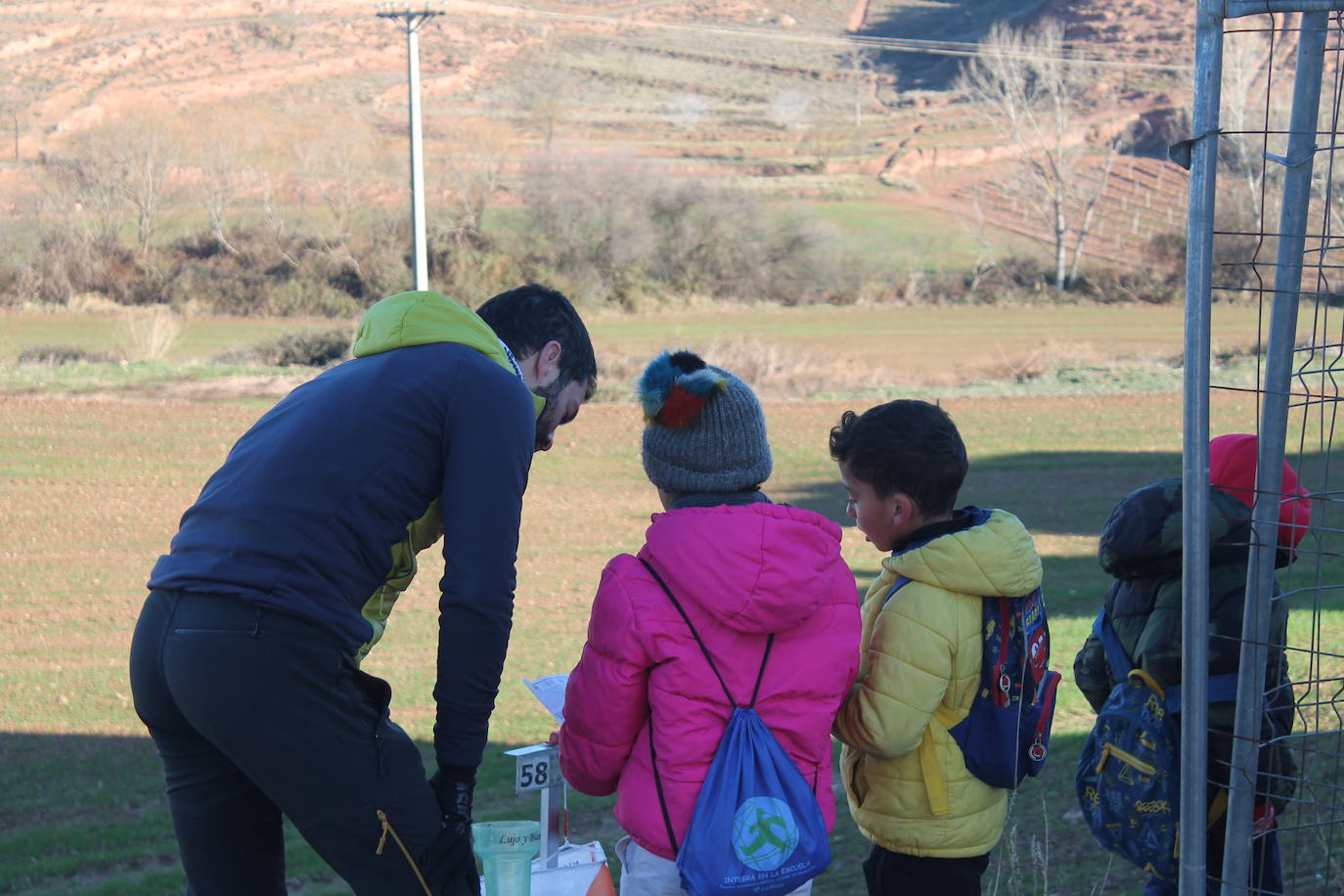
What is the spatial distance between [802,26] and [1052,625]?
110 meters

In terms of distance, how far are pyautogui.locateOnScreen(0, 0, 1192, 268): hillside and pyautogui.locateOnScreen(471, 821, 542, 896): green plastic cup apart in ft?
181

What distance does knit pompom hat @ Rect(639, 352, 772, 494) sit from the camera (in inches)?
105

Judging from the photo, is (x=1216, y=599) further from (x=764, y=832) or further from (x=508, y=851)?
(x=508, y=851)

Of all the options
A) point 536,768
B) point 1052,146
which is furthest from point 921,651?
point 1052,146

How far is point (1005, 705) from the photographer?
9.32ft

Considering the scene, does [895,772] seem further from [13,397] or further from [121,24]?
[121,24]

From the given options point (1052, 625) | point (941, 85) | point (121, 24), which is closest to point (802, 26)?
point (941, 85)

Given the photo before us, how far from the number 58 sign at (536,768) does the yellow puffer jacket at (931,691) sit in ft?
2.05

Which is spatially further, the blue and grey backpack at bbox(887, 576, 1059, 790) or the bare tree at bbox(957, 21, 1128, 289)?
the bare tree at bbox(957, 21, 1128, 289)

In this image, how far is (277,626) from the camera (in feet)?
7.64

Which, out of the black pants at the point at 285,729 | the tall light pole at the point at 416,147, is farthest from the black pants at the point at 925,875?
the tall light pole at the point at 416,147

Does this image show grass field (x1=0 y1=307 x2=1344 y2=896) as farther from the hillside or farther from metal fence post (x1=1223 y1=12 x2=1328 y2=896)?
the hillside

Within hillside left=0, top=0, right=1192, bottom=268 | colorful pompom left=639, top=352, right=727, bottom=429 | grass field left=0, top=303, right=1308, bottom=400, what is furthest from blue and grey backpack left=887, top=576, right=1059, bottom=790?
hillside left=0, top=0, right=1192, bottom=268

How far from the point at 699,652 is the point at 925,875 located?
2.68 ft
